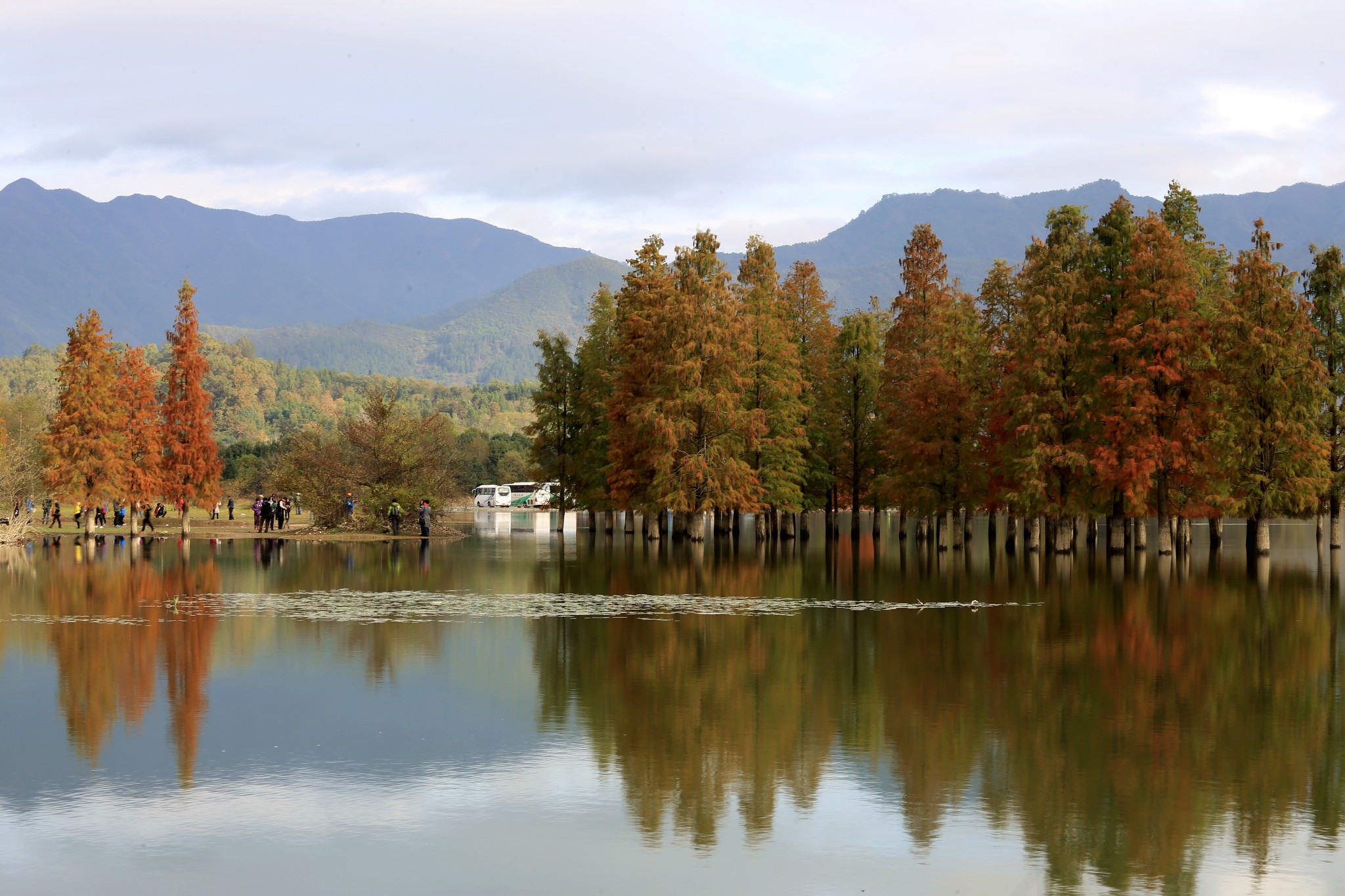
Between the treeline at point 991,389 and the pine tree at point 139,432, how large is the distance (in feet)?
Answer: 74.3

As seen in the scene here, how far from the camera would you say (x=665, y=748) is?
46.0 ft

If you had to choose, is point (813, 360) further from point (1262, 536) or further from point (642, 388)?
point (1262, 536)

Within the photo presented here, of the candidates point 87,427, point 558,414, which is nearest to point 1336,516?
point 558,414

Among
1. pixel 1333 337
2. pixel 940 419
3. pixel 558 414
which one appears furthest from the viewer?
pixel 558 414

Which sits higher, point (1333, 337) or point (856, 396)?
point (1333, 337)

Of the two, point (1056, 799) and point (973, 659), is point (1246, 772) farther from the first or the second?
point (973, 659)

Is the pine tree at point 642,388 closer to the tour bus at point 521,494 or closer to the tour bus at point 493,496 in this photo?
the tour bus at point 493,496

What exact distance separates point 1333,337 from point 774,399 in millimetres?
26980

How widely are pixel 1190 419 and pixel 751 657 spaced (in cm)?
3723

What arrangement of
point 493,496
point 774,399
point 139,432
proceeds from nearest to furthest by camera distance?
1. point 774,399
2. point 139,432
3. point 493,496

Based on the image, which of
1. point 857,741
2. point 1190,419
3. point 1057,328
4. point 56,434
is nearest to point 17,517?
point 56,434

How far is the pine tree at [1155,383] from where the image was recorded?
51219mm

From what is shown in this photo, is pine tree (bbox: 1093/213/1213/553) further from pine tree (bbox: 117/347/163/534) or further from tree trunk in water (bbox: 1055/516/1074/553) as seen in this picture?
pine tree (bbox: 117/347/163/534)

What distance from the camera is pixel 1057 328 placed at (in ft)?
180
